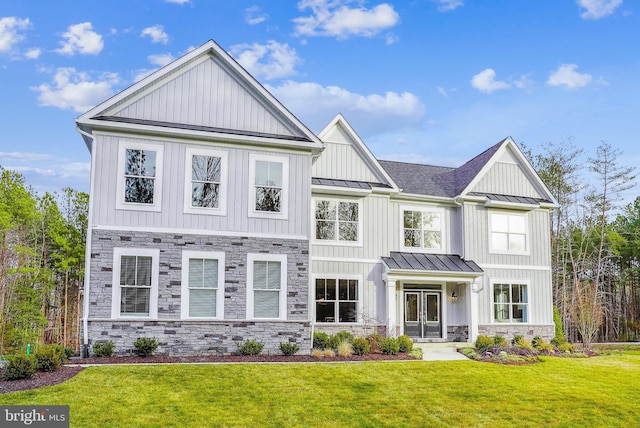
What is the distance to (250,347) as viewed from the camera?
15.7 metres

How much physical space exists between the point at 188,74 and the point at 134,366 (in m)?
8.24

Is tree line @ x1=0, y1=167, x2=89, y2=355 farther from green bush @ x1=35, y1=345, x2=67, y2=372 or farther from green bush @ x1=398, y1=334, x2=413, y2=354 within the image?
green bush @ x1=398, y1=334, x2=413, y2=354

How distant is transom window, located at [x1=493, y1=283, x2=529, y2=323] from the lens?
71.9 ft

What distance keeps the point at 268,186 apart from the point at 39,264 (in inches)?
593

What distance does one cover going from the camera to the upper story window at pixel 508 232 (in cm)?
2248

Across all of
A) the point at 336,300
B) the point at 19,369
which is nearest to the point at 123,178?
the point at 19,369

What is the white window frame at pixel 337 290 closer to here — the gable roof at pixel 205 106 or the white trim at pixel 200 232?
the white trim at pixel 200 232

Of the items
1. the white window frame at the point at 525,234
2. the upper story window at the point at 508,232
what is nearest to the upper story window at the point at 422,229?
the white window frame at the point at 525,234

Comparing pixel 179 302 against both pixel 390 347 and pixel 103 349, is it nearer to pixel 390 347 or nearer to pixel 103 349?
pixel 103 349

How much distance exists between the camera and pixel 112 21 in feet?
55.9

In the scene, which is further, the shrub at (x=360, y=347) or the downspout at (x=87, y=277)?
the shrub at (x=360, y=347)

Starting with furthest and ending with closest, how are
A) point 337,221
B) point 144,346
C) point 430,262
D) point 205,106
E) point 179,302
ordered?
point 430,262 < point 337,221 < point 205,106 < point 179,302 < point 144,346

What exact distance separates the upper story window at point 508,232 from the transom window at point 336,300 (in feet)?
20.3

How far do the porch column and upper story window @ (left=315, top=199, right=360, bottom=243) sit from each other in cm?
199
